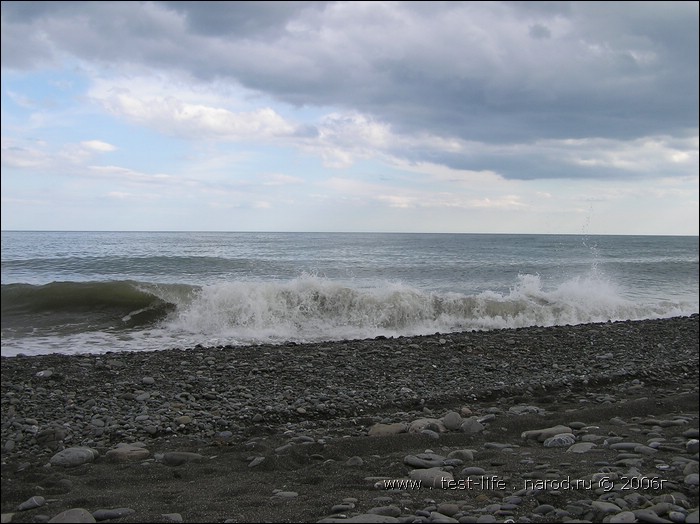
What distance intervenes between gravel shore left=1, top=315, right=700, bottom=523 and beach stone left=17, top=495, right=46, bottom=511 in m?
0.01

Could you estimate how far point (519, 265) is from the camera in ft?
98.7

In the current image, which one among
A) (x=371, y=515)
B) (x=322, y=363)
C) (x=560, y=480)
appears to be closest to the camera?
(x=371, y=515)

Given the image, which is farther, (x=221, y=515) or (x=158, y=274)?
(x=158, y=274)

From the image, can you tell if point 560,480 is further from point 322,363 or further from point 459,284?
point 459,284

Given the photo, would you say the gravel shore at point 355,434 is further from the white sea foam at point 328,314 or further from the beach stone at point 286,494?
the white sea foam at point 328,314

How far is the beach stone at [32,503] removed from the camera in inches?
130

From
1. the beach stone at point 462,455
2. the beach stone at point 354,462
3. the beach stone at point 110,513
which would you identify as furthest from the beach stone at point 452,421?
the beach stone at point 110,513

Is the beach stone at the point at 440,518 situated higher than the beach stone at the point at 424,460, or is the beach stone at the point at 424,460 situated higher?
the beach stone at the point at 440,518

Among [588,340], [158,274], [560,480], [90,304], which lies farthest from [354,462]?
[158,274]

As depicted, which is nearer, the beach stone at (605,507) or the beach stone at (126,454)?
the beach stone at (605,507)

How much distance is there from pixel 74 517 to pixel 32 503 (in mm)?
547

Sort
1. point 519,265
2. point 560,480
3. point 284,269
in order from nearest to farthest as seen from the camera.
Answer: point 560,480 < point 284,269 < point 519,265

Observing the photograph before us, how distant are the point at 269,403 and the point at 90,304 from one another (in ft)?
29.2

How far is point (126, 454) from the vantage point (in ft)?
14.8
